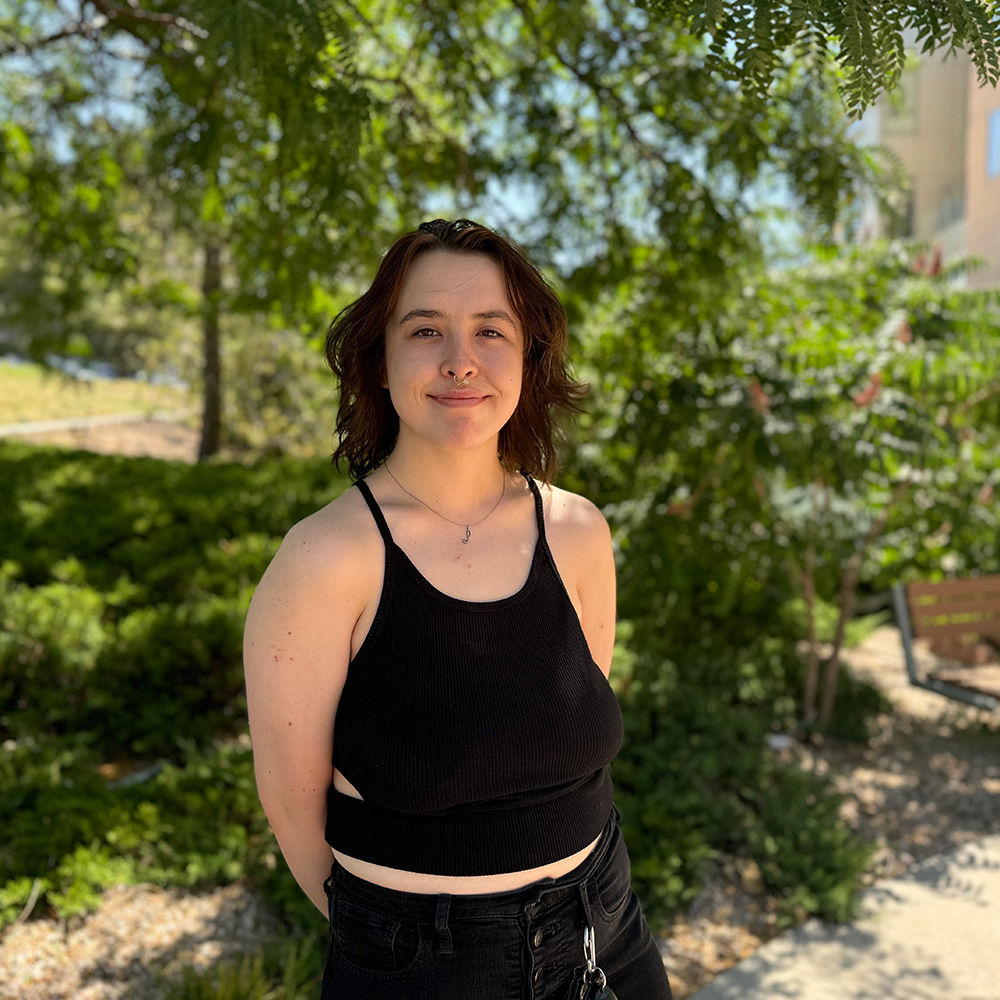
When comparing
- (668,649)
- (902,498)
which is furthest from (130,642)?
(902,498)

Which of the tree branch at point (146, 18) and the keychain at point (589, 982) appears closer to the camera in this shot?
the keychain at point (589, 982)

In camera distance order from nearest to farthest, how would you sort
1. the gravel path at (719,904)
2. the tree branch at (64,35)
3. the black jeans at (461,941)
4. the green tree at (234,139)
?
the black jeans at (461,941) → the green tree at (234,139) → the gravel path at (719,904) → the tree branch at (64,35)

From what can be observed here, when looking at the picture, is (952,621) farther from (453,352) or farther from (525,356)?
(453,352)

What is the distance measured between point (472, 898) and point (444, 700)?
324 millimetres

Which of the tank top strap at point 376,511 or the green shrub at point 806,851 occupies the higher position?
the tank top strap at point 376,511

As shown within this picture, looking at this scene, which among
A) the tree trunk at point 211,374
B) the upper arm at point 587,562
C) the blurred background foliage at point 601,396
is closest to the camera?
the upper arm at point 587,562

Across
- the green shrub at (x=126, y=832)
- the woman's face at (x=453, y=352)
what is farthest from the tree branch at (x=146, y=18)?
the green shrub at (x=126, y=832)

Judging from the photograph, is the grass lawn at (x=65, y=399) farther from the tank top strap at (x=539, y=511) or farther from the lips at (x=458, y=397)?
the lips at (x=458, y=397)

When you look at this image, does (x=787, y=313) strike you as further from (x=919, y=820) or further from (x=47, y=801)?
(x=47, y=801)

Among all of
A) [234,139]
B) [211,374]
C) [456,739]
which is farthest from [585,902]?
[211,374]

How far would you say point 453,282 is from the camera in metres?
1.72

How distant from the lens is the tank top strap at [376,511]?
1.65m

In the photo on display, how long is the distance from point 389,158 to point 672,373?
1910 millimetres

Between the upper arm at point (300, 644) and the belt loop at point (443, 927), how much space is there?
319mm
